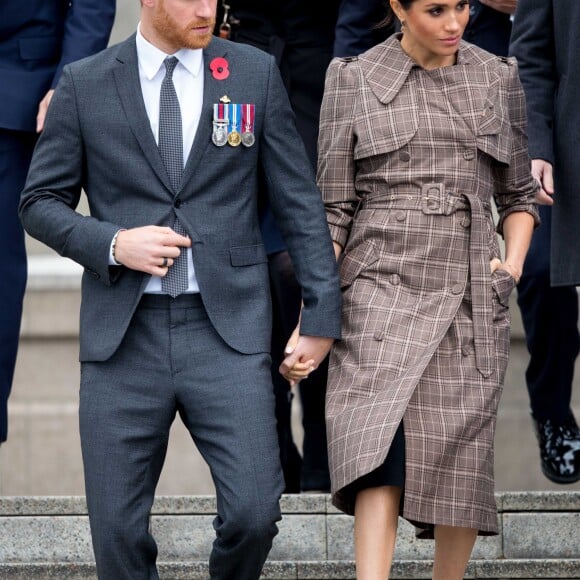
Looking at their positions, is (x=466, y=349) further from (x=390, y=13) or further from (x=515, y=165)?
(x=390, y=13)

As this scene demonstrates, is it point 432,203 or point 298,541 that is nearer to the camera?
point 432,203

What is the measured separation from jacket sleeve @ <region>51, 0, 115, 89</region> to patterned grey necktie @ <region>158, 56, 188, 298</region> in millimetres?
1202

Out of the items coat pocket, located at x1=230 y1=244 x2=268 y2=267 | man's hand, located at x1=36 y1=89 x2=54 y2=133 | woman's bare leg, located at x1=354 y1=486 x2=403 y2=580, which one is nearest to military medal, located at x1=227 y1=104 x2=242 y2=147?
coat pocket, located at x1=230 y1=244 x2=268 y2=267

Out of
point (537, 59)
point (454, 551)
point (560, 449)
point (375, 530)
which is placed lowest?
point (560, 449)

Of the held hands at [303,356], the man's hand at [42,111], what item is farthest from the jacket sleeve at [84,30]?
the held hands at [303,356]

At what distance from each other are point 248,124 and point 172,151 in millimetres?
214

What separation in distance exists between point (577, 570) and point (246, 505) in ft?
4.77

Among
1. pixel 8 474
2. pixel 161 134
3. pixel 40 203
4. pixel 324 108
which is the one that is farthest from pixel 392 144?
pixel 8 474

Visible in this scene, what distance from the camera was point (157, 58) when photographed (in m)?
4.98

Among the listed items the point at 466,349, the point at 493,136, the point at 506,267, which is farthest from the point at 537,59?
the point at 466,349

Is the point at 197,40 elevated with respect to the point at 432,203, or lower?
elevated

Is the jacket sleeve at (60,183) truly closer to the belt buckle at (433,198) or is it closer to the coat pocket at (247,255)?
the coat pocket at (247,255)

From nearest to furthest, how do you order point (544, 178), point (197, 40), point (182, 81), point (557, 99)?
point (197, 40) < point (182, 81) < point (544, 178) < point (557, 99)

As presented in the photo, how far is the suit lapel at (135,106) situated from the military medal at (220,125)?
158 mm
